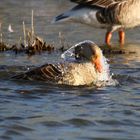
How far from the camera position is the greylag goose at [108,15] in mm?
12883

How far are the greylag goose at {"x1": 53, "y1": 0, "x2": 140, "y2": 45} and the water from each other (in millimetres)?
2253

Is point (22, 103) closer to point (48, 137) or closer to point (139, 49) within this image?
point (48, 137)

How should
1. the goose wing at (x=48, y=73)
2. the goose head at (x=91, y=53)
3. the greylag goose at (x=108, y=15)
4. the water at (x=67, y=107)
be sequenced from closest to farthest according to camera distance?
the water at (x=67, y=107) → the goose wing at (x=48, y=73) → the goose head at (x=91, y=53) → the greylag goose at (x=108, y=15)

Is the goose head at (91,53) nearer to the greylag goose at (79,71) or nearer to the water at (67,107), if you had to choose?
the greylag goose at (79,71)

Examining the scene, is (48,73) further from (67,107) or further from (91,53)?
(67,107)

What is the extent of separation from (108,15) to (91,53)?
494 cm

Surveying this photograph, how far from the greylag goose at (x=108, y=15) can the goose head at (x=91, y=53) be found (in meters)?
4.40

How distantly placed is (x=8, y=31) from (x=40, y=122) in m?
7.41

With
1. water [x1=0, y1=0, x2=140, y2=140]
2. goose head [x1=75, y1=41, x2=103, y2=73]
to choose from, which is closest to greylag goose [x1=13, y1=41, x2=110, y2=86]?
goose head [x1=75, y1=41, x2=103, y2=73]

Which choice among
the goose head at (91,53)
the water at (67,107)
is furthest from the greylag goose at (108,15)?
the goose head at (91,53)

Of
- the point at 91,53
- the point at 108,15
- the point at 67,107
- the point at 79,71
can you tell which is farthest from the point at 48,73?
the point at 108,15

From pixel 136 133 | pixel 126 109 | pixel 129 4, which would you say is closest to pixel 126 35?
pixel 129 4

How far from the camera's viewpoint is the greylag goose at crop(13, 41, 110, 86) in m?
7.96

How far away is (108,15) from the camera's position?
42.9 feet
